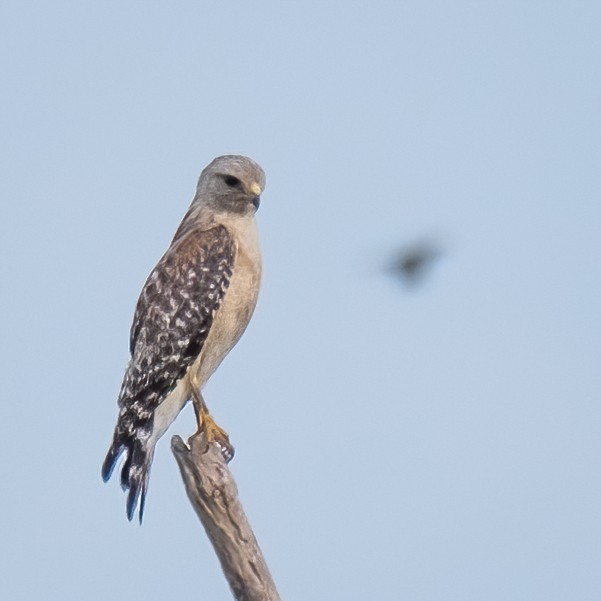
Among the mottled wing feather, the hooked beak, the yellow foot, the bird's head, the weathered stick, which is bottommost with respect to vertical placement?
the weathered stick

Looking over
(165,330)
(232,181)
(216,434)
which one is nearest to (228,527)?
(216,434)

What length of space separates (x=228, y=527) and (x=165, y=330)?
1.83 metres

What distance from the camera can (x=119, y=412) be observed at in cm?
862

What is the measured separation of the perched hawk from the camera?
28.1 ft

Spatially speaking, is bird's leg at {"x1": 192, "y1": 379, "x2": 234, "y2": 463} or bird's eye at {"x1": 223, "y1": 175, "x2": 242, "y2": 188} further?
bird's eye at {"x1": 223, "y1": 175, "x2": 242, "y2": 188}

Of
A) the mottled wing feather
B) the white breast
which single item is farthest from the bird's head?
the mottled wing feather

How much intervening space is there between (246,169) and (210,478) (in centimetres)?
245

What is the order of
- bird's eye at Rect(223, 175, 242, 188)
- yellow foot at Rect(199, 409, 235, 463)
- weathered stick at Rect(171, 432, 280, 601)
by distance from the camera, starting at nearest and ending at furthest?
weathered stick at Rect(171, 432, 280, 601) < yellow foot at Rect(199, 409, 235, 463) < bird's eye at Rect(223, 175, 242, 188)

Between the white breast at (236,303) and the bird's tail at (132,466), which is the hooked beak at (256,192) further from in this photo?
the bird's tail at (132,466)

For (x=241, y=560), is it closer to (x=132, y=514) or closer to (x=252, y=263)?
(x=132, y=514)

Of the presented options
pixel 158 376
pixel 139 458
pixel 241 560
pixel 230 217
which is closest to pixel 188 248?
pixel 230 217

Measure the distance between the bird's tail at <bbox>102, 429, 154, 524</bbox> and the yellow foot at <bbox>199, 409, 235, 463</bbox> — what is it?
43cm

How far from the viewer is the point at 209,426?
8531mm

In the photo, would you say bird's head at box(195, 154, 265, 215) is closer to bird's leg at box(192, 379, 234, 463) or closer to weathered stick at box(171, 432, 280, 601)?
bird's leg at box(192, 379, 234, 463)
